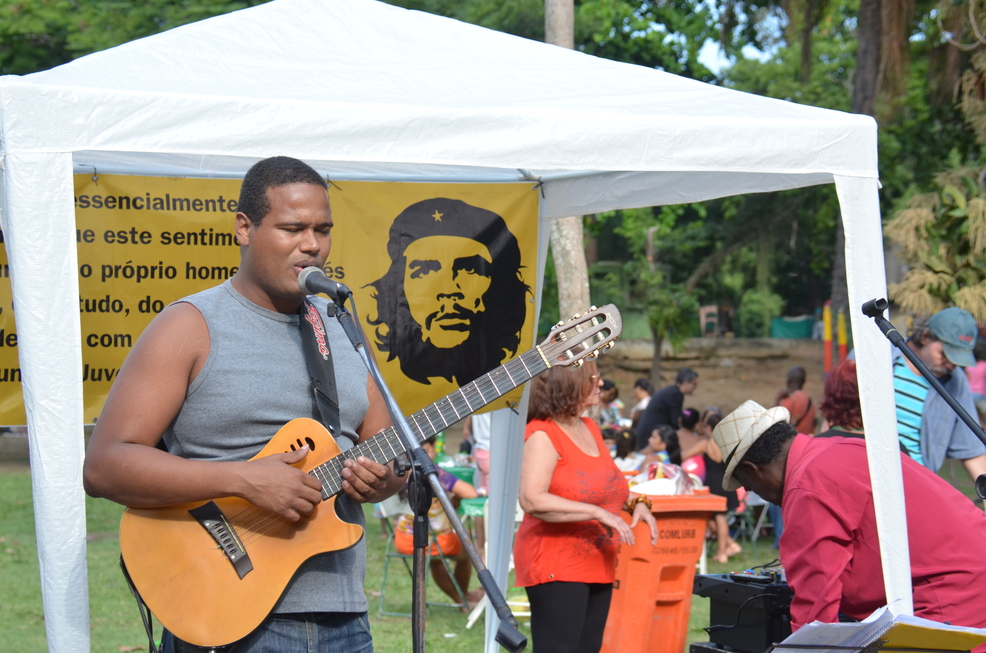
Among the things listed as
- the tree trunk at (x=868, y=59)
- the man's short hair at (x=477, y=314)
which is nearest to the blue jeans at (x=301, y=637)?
the man's short hair at (x=477, y=314)

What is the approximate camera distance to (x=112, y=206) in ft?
13.5

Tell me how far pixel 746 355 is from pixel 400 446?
24300 mm

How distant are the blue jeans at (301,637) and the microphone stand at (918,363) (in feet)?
5.95

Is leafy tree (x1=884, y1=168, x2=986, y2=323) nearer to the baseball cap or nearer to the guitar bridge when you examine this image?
the baseball cap

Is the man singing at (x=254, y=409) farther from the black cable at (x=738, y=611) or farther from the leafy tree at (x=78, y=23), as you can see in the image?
the leafy tree at (x=78, y=23)

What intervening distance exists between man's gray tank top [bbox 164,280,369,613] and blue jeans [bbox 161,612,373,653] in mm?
43

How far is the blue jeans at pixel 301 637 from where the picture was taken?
225 centimetres

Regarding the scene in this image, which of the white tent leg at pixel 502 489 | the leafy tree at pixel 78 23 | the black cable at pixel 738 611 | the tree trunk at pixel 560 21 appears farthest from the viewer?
the leafy tree at pixel 78 23

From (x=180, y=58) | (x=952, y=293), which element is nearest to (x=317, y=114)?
(x=180, y=58)

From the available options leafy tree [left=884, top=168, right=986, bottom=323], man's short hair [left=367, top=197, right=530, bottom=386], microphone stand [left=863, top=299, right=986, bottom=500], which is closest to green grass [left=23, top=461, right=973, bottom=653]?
man's short hair [left=367, top=197, right=530, bottom=386]

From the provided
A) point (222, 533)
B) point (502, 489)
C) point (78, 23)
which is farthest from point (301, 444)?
point (78, 23)

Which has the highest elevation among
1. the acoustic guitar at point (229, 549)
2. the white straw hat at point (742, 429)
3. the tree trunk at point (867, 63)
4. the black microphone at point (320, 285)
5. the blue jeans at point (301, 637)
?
the tree trunk at point (867, 63)

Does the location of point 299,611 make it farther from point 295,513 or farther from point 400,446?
point 400,446

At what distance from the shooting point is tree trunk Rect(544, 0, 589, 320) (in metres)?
8.27
